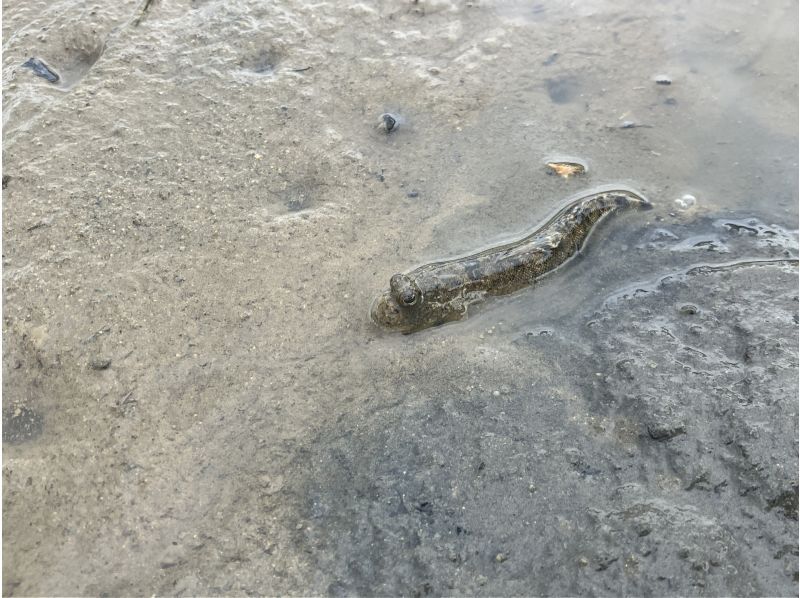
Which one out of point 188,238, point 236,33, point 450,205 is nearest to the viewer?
point 188,238

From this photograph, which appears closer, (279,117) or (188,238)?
(188,238)

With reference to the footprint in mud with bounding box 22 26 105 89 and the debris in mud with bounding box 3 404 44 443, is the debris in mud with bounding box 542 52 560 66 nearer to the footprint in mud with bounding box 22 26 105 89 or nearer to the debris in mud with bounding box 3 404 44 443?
the footprint in mud with bounding box 22 26 105 89

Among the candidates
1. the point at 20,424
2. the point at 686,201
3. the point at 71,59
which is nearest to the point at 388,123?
the point at 686,201

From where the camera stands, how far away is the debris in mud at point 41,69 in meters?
3.73

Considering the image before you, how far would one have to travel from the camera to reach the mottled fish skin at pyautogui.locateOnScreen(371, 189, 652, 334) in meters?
2.70

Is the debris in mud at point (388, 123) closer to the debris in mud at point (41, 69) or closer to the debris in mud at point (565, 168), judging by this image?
the debris in mud at point (565, 168)

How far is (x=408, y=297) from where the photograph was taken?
8.66 feet

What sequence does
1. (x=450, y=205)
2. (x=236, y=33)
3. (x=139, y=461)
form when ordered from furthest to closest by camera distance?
(x=236, y=33)
(x=450, y=205)
(x=139, y=461)

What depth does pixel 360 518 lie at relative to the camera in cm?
212

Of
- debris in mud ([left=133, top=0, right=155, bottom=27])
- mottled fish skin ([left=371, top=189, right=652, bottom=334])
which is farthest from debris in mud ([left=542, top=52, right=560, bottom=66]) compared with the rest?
debris in mud ([left=133, top=0, right=155, bottom=27])

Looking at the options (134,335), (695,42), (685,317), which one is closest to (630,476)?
(685,317)

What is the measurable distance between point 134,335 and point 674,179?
289cm

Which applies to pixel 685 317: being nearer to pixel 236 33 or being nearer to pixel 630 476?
pixel 630 476

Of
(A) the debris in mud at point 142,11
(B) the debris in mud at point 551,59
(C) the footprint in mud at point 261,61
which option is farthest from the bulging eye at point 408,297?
(A) the debris in mud at point 142,11
